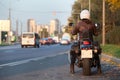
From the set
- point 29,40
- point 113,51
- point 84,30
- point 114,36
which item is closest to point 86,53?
point 84,30

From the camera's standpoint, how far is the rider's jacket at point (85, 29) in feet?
45.3

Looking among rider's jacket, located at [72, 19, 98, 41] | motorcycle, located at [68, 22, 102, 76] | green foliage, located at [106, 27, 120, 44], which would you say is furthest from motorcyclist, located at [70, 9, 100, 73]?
green foliage, located at [106, 27, 120, 44]

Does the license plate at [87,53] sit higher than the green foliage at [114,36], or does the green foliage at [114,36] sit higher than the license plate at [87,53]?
the green foliage at [114,36]

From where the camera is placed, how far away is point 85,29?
1392 centimetres

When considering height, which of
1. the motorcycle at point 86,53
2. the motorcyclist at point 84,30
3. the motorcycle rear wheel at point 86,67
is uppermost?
the motorcyclist at point 84,30

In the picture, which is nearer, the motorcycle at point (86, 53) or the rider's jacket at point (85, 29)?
the motorcycle at point (86, 53)

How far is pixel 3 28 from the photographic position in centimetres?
11006

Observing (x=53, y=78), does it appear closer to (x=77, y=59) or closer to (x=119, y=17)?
(x=77, y=59)

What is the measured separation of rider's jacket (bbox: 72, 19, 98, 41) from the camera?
45.3 ft

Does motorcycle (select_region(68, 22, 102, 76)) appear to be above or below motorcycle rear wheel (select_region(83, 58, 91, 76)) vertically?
above

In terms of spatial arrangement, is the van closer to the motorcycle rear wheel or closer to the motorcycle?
the motorcycle

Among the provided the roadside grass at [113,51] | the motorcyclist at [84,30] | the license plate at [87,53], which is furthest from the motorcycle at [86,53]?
the roadside grass at [113,51]

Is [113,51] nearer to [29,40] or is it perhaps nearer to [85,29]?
[85,29]

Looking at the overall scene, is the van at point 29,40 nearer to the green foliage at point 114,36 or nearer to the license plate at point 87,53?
the green foliage at point 114,36
